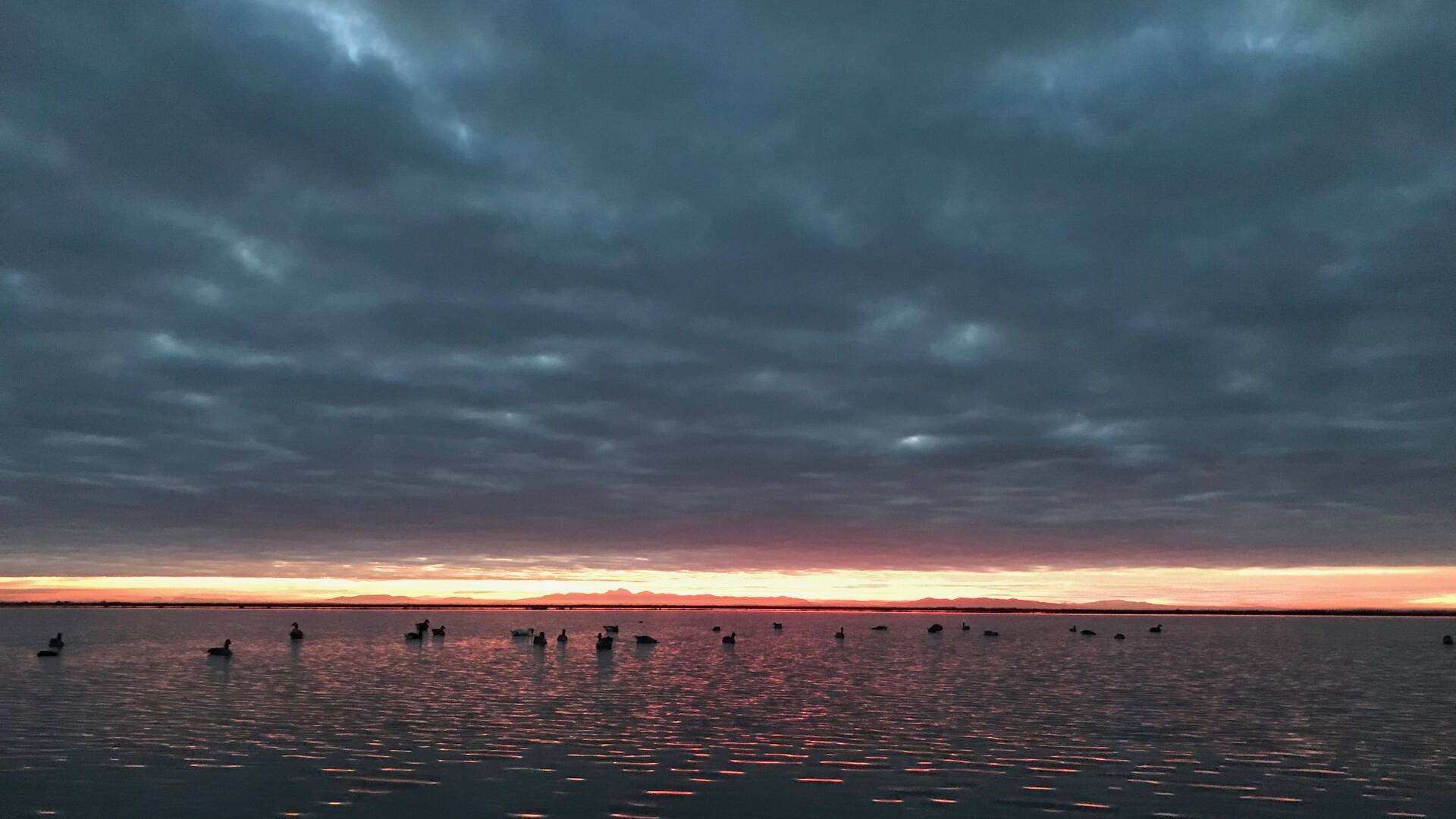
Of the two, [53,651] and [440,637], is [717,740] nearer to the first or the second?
[53,651]

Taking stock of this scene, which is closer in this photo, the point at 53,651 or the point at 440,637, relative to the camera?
the point at 53,651

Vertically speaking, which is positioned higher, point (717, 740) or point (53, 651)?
point (717, 740)

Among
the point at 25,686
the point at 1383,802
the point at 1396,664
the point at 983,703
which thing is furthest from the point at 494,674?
the point at 1396,664

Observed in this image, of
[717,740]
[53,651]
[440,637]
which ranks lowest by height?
[440,637]

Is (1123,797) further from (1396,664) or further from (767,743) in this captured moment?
(1396,664)

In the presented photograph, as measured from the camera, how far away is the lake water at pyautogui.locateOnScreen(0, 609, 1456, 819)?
24.5m

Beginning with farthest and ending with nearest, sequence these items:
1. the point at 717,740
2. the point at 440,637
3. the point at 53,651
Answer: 1. the point at 440,637
2. the point at 53,651
3. the point at 717,740

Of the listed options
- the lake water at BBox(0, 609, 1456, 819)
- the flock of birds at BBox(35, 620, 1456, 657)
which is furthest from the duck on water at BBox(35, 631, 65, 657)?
the lake water at BBox(0, 609, 1456, 819)

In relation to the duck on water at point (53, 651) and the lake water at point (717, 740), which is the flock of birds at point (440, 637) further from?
the lake water at point (717, 740)

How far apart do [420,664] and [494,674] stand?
10.5 metres

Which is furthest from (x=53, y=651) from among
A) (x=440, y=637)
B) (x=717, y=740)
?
(x=717, y=740)

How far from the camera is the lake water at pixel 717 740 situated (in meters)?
24.5

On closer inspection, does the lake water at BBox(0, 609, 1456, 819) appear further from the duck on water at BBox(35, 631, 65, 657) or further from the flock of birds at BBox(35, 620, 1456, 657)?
the flock of birds at BBox(35, 620, 1456, 657)

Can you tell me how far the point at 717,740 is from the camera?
33.8m
